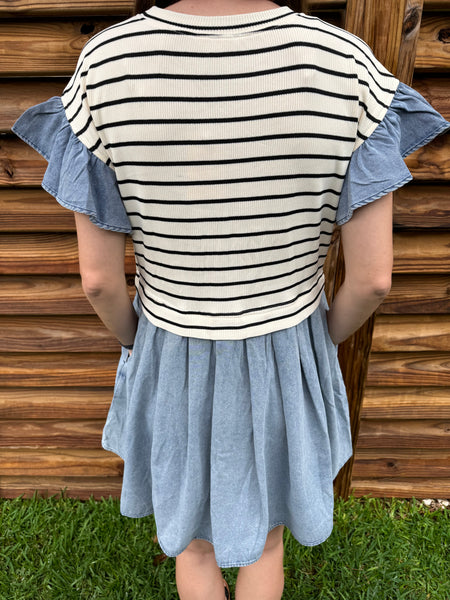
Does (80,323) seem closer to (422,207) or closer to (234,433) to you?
(234,433)

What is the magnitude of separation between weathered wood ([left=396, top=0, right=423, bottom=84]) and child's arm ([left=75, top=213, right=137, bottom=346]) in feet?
3.43

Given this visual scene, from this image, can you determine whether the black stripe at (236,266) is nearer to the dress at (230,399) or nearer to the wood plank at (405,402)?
the dress at (230,399)

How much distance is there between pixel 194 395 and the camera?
116 centimetres

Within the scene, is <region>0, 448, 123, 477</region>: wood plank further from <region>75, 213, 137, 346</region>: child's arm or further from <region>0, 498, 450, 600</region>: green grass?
<region>75, 213, 137, 346</region>: child's arm

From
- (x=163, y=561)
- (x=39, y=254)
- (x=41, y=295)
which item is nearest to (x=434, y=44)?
(x=39, y=254)

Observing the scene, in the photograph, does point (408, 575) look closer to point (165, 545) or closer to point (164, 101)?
point (165, 545)

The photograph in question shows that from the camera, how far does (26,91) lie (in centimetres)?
158

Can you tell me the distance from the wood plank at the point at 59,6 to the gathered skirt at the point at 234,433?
867mm

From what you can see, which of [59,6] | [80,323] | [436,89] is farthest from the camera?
[80,323]

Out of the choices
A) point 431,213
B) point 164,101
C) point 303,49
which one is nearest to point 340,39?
point 303,49

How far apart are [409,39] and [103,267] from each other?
1.14m

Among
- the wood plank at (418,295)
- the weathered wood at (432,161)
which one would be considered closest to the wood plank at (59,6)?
the weathered wood at (432,161)

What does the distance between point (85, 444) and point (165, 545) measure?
1.07 metres

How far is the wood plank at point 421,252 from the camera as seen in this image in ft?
5.91
